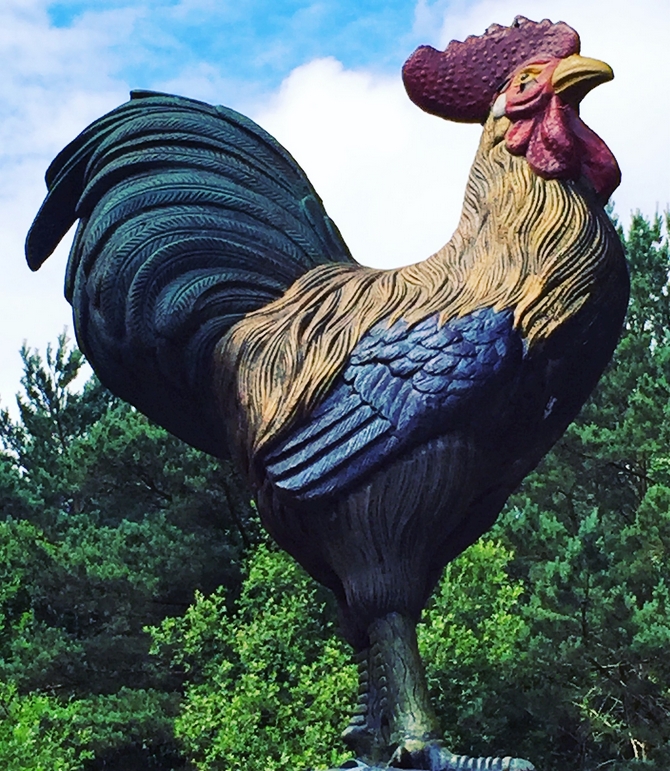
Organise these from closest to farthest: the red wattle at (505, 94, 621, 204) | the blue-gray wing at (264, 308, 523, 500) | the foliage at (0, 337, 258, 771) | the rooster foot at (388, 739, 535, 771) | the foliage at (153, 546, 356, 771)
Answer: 1. the rooster foot at (388, 739, 535, 771)
2. the blue-gray wing at (264, 308, 523, 500)
3. the red wattle at (505, 94, 621, 204)
4. the foliage at (153, 546, 356, 771)
5. the foliage at (0, 337, 258, 771)

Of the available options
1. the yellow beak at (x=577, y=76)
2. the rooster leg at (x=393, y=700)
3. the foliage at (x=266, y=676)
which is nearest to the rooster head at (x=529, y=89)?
the yellow beak at (x=577, y=76)

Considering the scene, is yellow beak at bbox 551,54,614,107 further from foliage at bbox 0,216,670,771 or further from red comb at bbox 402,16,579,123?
foliage at bbox 0,216,670,771

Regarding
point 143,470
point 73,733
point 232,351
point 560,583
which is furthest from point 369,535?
point 143,470

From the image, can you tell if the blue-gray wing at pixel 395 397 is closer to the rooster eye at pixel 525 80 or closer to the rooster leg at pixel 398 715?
the rooster leg at pixel 398 715

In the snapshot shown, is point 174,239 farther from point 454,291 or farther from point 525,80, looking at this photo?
point 525,80

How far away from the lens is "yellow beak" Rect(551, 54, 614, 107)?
7.10ft

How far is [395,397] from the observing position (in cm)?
203

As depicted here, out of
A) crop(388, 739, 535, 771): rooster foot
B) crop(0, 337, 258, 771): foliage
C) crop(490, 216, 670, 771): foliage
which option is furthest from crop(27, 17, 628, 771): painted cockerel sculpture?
crop(0, 337, 258, 771): foliage

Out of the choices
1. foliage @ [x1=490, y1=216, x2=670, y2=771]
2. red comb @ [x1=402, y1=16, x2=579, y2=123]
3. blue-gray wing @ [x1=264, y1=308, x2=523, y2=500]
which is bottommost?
blue-gray wing @ [x1=264, y1=308, x2=523, y2=500]

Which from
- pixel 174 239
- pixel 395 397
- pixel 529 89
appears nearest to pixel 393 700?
pixel 395 397

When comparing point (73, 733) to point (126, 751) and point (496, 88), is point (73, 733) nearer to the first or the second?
point (126, 751)

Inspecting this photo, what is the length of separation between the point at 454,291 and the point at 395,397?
0.25 m

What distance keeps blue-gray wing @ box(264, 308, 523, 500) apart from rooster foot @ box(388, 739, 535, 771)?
0.48 m

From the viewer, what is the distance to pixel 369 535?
2.05 meters
